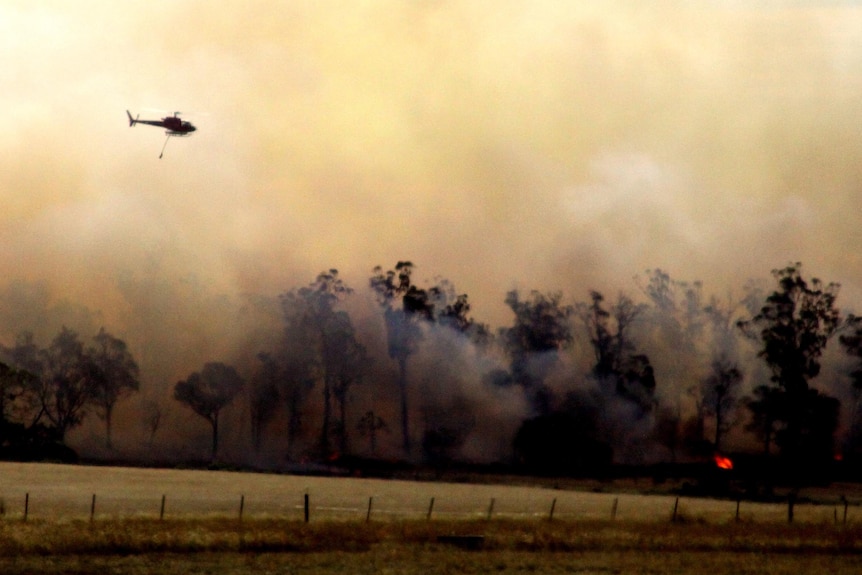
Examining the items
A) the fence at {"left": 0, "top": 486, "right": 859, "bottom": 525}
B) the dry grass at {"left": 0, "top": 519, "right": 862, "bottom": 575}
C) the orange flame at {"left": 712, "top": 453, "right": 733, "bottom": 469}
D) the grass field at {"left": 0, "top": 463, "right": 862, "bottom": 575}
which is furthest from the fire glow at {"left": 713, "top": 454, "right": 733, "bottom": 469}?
the dry grass at {"left": 0, "top": 519, "right": 862, "bottom": 575}

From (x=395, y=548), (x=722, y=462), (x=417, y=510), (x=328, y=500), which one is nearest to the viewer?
(x=395, y=548)

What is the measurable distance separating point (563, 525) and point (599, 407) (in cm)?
8338

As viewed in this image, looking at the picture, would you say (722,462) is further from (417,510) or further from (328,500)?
(417,510)

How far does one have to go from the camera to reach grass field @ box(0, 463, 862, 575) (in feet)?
158

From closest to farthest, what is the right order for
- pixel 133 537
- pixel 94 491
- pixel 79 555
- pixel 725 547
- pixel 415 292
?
pixel 79 555
pixel 133 537
pixel 725 547
pixel 94 491
pixel 415 292

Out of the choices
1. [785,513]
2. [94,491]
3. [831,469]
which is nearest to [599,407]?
[831,469]

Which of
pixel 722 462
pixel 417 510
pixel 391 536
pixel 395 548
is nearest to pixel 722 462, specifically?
pixel 722 462

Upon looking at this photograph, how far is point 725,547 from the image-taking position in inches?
2263

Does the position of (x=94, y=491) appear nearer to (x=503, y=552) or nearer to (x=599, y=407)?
(x=503, y=552)

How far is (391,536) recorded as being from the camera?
2240 inches

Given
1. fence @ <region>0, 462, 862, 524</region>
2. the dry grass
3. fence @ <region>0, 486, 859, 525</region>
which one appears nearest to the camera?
the dry grass

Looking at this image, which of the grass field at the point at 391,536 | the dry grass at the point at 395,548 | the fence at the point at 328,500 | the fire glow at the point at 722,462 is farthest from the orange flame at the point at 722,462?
the dry grass at the point at 395,548

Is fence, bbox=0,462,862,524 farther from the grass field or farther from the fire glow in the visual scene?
the fire glow

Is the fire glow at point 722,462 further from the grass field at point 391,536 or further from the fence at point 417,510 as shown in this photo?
the grass field at point 391,536
